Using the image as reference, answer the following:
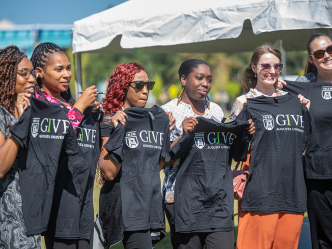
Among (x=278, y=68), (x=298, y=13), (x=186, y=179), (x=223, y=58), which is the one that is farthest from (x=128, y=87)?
(x=223, y=58)

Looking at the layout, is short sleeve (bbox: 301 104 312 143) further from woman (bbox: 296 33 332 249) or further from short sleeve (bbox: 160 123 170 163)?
short sleeve (bbox: 160 123 170 163)

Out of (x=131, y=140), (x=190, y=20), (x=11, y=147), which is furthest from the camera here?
(x=190, y=20)

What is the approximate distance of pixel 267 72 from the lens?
11.6ft

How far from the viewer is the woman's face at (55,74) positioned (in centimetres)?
294

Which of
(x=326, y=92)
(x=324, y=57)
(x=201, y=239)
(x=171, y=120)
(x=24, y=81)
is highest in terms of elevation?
(x=324, y=57)

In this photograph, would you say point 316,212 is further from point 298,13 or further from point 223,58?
point 223,58

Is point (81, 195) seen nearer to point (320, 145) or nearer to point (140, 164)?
point (140, 164)

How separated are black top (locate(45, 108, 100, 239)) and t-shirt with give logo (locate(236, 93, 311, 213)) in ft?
4.57

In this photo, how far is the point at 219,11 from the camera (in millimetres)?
4695

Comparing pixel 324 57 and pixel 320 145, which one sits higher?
pixel 324 57

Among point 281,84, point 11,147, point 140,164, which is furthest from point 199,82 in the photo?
point 11,147

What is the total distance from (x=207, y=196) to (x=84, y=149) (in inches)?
44.5

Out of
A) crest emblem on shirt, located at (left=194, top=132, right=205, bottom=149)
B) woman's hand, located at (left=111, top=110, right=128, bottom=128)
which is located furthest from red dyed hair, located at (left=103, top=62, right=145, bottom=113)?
crest emblem on shirt, located at (left=194, top=132, right=205, bottom=149)

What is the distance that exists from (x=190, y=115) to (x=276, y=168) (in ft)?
3.00
